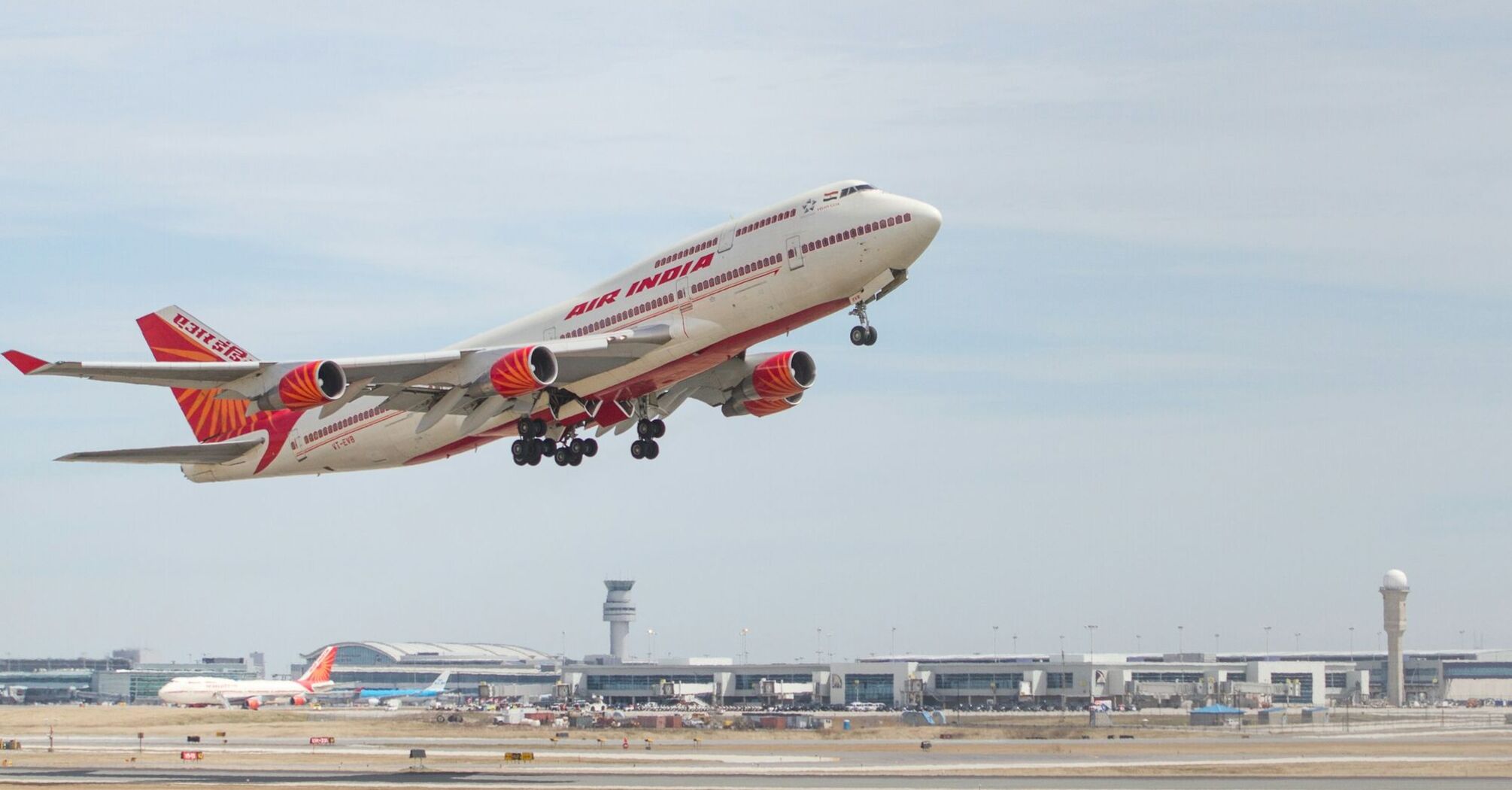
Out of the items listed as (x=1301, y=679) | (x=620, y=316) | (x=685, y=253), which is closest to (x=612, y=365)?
(x=620, y=316)

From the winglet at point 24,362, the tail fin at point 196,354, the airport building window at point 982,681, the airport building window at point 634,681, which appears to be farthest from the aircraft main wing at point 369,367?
the airport building window at point 634,681

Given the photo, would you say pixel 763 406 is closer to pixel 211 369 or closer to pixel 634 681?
pixel 211 369

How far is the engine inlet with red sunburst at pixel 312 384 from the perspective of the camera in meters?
53.8

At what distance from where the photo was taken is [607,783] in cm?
6238

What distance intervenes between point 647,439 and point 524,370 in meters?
9.97

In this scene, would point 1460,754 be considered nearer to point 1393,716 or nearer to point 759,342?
point 759,342

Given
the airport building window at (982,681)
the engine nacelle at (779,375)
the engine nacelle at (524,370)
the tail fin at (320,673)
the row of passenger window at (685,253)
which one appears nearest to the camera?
the engine nacelle at (524,370)

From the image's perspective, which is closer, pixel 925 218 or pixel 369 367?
pixel 925 218

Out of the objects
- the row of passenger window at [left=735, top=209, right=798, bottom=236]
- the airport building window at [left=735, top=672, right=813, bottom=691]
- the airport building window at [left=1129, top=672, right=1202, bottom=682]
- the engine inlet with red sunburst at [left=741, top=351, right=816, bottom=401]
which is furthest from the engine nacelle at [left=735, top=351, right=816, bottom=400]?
the airport building window at [left=735, top=672, right=813, bottom=691]

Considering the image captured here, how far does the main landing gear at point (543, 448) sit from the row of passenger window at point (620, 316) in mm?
4143

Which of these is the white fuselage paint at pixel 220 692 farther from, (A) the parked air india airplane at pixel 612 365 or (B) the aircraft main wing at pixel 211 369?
(B) the aircraft main wing at pixel 211 369

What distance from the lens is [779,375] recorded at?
62.5 m

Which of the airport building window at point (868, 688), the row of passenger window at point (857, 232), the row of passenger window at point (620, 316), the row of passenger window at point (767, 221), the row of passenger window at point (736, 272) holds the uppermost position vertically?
the row of passenger window at point (767, 221)

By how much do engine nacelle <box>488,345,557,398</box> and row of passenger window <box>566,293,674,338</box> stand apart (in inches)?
127
